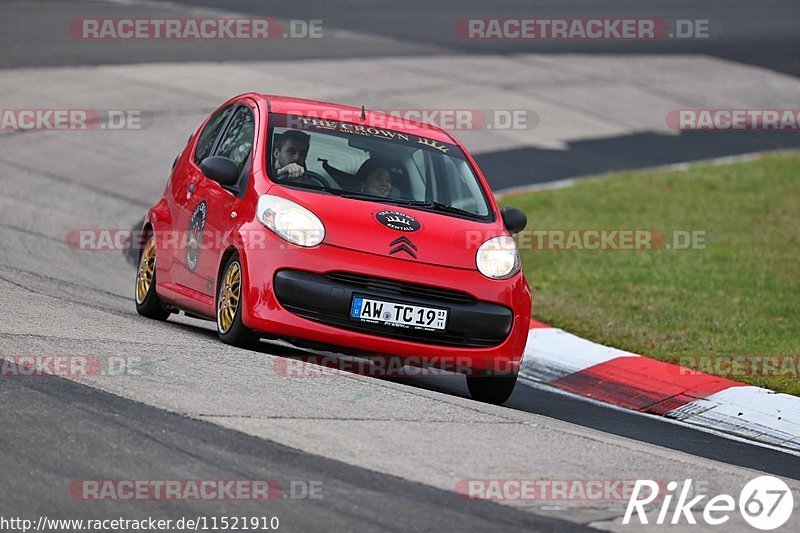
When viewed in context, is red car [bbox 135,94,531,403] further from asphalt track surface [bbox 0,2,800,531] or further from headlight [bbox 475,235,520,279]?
asphalt track surface [bbox 0,2,800,531]

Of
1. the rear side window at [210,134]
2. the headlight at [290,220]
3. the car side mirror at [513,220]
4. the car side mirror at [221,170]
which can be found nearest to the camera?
the headlight at [290,220]

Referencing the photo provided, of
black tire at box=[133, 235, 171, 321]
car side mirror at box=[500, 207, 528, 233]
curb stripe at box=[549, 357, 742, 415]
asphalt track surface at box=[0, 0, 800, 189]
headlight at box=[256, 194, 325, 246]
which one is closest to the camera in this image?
headlight at box=[256, 194, 325, 246]

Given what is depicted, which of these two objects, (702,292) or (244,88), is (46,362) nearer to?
(702,292)

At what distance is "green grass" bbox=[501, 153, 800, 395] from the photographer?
11.2 metres

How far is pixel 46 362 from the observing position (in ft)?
23.6

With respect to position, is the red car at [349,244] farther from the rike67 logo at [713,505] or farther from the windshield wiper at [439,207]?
the rike67 logo at [713,505]

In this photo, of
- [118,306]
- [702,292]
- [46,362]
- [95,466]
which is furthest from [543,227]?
[95,466]

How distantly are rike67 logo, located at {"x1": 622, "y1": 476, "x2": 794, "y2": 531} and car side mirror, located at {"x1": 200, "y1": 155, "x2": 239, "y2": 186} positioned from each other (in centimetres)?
358

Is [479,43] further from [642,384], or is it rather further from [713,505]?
[713,505]

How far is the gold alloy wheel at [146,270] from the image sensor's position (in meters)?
10.1

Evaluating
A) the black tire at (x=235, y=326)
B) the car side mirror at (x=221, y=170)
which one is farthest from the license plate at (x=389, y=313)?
the car side mirror at (x=221, y=170)

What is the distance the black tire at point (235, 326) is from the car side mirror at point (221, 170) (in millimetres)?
512

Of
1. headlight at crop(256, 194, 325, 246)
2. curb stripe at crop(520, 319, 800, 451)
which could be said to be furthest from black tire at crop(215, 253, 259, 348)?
curb stripe at crop(520, 319, 800, 451)

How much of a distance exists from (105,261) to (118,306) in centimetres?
279
